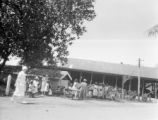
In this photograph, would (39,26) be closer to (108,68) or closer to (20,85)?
(20,85)

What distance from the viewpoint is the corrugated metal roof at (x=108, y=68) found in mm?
38750

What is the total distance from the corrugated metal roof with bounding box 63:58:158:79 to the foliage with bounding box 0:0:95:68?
1094 cm

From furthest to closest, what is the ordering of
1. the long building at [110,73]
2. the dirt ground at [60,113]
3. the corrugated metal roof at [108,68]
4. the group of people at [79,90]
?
the corrugated metal roof at [108,68] < the long building at [110,73] < the group of people at [79,90] < the dirt ground at [60,113]

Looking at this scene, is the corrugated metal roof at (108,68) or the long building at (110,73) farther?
the corrugated metal roof at (108,68)

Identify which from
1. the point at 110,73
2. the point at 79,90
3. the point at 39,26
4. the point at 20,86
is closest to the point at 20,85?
the point at 20,86

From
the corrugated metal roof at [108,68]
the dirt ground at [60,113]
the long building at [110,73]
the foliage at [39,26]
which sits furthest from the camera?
the corrugated metal roof at [108,68]

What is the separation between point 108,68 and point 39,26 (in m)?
19.2

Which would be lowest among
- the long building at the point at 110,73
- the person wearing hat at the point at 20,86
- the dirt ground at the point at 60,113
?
the dirt ground at the point at 60,113

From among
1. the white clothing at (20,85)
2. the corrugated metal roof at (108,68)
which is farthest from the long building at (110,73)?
the white clothing at (20,85)

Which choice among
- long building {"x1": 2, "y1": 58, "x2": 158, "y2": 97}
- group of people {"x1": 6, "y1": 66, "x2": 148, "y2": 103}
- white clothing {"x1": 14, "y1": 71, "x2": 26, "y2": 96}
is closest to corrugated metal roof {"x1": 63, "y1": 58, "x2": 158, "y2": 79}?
long building {"x1": 2, "y1": 58, "x2": 158, "y2": 97}

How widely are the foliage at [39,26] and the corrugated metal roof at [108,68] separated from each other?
10.9 meters

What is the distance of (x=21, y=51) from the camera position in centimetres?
2678

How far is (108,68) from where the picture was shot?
A: 135 feet

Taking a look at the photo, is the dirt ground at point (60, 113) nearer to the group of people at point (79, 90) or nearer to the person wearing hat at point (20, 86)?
A: the person wearing hat at point (20, 86)
